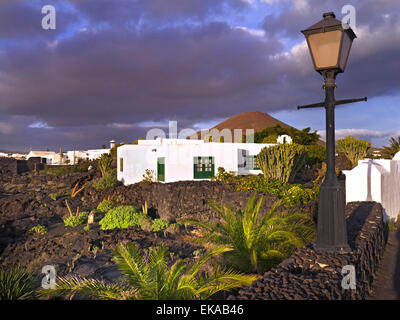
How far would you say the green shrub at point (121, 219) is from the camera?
15.0 metres

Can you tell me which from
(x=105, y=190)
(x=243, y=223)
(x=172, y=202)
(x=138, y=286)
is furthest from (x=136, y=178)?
(x=138, y=286)

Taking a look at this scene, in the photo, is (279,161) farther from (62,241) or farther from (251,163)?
(62,241)

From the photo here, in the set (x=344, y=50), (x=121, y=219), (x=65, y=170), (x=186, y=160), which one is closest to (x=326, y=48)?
(x=344, y=50)

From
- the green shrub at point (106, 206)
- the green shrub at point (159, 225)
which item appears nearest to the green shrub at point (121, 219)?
the green shrub at point (159, 225)

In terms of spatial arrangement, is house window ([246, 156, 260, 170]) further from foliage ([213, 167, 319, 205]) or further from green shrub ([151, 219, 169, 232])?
green shrub ([151, 219, 169, 232])

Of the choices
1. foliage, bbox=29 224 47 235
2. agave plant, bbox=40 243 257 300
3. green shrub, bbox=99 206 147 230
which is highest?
agave plant, bbox=40 243 257 300

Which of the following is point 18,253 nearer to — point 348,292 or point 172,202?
point 172,202

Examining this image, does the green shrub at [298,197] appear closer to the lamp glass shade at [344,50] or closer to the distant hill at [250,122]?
the lamp glass shade at [344,50]

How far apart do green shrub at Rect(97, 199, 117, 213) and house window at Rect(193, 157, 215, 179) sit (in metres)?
5.44

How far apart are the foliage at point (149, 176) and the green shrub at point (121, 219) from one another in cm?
425

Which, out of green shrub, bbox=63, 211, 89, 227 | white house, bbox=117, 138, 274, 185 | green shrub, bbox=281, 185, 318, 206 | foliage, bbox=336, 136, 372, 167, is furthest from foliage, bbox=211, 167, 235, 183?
foliage, bbox=336, 136, 372, 167

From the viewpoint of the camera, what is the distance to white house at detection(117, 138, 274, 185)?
18.6m

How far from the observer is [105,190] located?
21656mm

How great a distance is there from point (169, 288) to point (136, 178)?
717 inches
